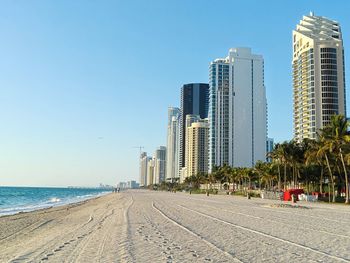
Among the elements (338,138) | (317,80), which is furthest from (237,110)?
(338,138)

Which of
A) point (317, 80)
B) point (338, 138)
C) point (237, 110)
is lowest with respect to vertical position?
point (338, 138)

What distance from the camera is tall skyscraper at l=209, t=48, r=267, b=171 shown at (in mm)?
178625

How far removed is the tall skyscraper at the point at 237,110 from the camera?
17862 cm

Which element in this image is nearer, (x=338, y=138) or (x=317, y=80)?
(x=338, y=138)

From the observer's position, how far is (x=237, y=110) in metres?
180

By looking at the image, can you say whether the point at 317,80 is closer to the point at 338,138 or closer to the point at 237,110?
the point at 237,110

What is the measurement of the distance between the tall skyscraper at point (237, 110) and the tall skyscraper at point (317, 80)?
115 feet

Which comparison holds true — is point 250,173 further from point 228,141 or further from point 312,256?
point 312,256

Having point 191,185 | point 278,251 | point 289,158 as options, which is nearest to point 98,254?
point 278,251

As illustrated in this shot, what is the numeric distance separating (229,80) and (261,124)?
23798 millimetres

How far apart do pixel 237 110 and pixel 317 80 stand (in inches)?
1899

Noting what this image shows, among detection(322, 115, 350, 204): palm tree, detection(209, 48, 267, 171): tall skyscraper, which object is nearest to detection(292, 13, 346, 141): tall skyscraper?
detection(209, 48, 267, 171): tall skyscraper

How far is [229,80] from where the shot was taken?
181 metres

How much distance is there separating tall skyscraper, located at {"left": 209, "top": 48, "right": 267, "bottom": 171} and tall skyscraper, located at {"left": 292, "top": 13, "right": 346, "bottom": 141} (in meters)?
35.0
